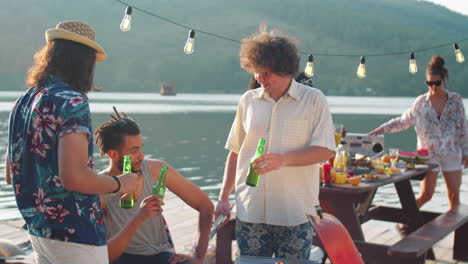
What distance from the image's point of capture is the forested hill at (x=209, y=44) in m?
83.4

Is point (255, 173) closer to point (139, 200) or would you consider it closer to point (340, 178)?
point (139, 200)

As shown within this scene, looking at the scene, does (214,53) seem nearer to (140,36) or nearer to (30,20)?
(140,36)

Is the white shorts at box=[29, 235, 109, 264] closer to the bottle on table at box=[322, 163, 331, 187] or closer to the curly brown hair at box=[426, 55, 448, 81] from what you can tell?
the bottle on table at box=[322, 163, 331, 187]

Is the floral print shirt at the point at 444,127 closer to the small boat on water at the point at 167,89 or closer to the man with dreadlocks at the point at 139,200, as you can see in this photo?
the man with dreadlocks at the point at 139,200

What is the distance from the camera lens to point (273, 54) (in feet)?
7.95

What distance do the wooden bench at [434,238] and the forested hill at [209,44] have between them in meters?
71.3

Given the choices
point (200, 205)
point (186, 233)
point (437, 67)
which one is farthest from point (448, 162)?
point (200, 205)

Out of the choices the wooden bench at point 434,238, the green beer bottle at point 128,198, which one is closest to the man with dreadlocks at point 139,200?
the green beer bottle at point 128,198

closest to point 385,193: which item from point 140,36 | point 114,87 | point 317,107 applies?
point 317,107

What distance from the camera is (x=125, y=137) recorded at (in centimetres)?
232

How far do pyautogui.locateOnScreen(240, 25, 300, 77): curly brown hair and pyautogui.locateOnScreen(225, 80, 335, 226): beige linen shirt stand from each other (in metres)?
0.12

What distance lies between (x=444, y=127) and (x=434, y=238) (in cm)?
144

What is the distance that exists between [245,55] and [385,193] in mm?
8995

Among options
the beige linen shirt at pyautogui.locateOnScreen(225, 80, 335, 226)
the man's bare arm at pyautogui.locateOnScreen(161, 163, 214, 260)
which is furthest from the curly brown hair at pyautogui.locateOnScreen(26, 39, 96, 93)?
the beige linen shirt at pyautogui.locateOnScreen(225, 80, 335, 226)
